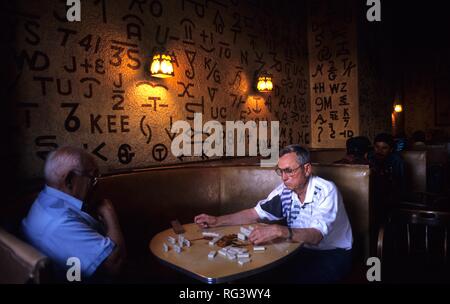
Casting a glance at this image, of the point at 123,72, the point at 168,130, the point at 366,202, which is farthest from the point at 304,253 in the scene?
the point at 123,72

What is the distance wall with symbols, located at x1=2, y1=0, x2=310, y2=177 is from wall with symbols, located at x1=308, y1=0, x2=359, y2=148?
167 cm

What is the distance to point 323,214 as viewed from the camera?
86.8 inches

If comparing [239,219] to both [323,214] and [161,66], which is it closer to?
[323,214]

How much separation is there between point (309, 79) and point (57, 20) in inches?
213

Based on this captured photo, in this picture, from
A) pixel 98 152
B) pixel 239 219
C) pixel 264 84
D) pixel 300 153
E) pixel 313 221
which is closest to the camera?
pixel 313 221

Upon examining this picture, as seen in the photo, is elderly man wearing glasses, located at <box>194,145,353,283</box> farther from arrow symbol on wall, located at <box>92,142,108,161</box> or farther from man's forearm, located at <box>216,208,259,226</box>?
arrow symbol on wall, located at <box>92,142,108,161</box>

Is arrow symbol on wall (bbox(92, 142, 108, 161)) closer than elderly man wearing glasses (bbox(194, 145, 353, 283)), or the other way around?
elderly man wearing glasses (bbox(194, 145, 353, 283))

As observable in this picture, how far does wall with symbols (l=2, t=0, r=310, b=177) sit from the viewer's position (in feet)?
8.92

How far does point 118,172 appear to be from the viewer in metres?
3.09

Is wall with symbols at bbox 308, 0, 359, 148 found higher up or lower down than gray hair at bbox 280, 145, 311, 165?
higher up

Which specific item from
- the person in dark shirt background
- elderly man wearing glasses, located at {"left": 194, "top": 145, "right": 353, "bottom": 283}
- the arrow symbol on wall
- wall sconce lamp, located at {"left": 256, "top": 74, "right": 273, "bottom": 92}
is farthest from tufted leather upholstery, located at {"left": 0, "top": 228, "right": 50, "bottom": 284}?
wall sconce lamp, located at {"left": 256, "top": 74, "right": 273, "bottom": 92}

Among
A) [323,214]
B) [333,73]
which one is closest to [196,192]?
[323,214]

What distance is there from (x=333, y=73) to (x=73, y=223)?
647cm

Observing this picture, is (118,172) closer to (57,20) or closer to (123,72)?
(123,72)
